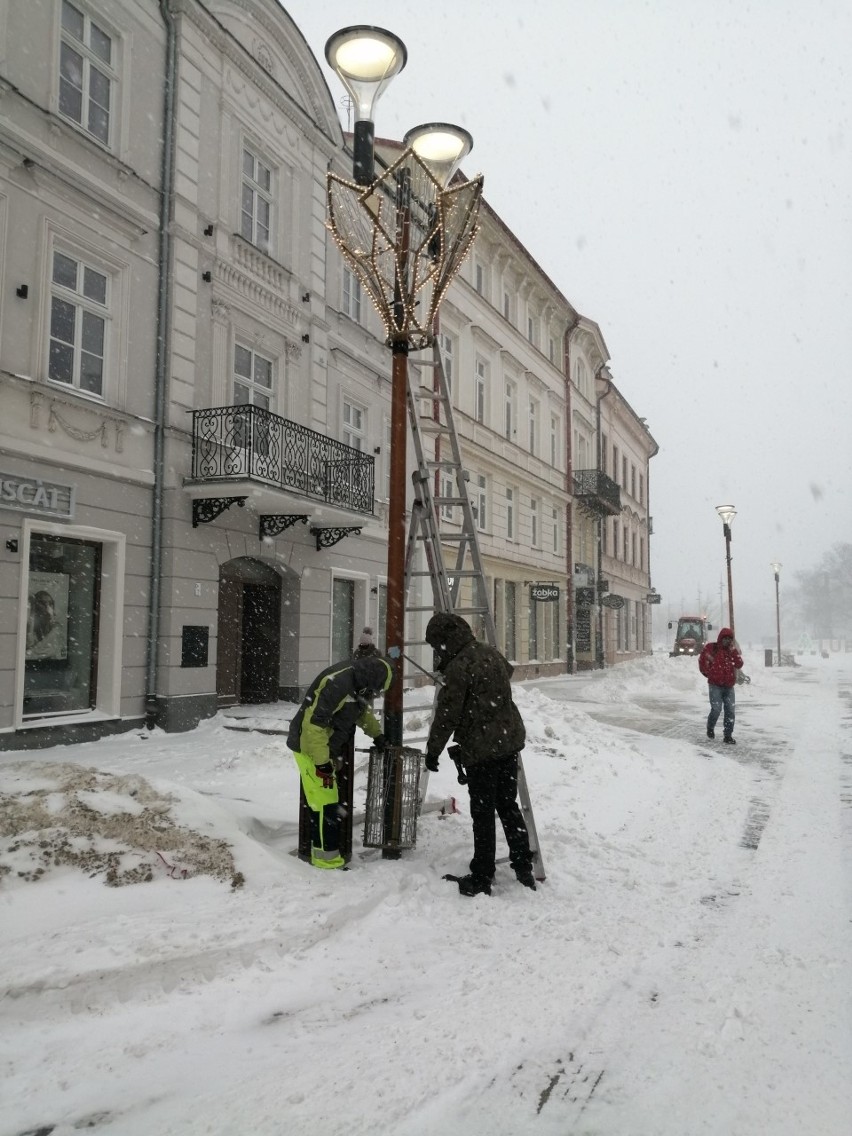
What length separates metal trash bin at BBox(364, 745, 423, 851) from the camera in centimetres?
545

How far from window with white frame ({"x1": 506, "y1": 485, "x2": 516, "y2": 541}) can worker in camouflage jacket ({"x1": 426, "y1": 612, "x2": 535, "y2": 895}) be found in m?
20.5

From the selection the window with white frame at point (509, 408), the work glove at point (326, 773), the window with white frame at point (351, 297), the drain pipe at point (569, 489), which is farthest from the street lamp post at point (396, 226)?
the drain pipe at point (569, 489)

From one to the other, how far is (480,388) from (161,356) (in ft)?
42.7

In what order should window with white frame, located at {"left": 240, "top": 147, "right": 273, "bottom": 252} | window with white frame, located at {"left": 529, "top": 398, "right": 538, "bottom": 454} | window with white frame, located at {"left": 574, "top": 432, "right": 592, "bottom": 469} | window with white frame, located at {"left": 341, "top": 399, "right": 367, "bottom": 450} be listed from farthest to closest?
window with white frame, located at {"left": 574, "top": 432, "right": 592, "bottom": 469} < window with white frame, located at {"left": 529, "top": 398, "right": 538, "bottom": 454} < window with white frame, located at {"left": 341, "top": 399, "right": 367, "bottom": 450} < window with white frame, located at {"left": 240, "top": 147, "right": 273, "bottom": 252}

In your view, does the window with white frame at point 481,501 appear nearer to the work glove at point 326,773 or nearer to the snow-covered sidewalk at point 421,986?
the snow-covered sidewalk at point 421,986

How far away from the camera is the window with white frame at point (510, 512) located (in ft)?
84.1

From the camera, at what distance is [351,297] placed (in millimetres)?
17297

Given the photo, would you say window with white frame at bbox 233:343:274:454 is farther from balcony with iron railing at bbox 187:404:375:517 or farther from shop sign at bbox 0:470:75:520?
shop sign at bbox 0:470:75:520

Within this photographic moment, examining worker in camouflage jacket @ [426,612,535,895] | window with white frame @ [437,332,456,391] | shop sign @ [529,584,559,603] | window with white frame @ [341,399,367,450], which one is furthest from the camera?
shop sign @ [529,584,559,603]

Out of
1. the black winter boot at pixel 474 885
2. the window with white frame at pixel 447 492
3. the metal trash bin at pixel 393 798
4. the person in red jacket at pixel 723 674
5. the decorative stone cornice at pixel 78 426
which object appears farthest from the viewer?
the window with white frame at pixel 447 492

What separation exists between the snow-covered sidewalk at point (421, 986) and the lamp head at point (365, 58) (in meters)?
4.58

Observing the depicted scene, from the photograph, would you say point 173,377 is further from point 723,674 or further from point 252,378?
point 723,674

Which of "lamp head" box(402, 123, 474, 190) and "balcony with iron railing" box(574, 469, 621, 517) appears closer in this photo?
"lamp head" box(402, 123, 474, 190)

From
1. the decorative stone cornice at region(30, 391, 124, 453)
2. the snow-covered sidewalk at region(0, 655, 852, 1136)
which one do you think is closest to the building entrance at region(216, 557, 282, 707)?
the decorative stone cornice at region(30, 391, 124, 453)
